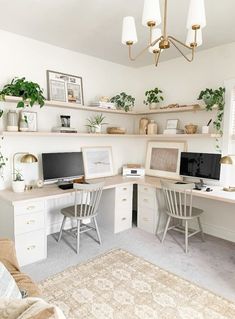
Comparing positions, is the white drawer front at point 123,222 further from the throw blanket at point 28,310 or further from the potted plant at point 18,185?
the throw blanket at point 28,310

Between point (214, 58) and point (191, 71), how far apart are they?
357mm

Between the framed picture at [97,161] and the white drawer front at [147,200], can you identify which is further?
the framed picture at [97,161]

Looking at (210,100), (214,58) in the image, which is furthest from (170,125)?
(214,58)

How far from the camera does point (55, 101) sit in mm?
3000

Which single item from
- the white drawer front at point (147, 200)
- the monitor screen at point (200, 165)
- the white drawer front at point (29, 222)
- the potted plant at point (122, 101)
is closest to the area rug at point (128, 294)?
the white drawer front at point (29, 222)

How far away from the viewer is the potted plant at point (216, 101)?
3.00 meters

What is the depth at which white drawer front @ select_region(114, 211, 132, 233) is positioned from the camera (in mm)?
3384

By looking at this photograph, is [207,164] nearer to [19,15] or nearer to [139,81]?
[139,81]

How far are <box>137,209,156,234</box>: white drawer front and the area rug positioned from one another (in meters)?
0.87

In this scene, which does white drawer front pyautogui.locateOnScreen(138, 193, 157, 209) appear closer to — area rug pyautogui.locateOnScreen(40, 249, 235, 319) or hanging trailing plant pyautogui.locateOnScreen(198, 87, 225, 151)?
area rug pyautogui.locateOnScreen(40, 249, 235, 319)

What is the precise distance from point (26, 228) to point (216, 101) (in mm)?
2624

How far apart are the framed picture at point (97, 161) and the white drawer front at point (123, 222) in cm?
70

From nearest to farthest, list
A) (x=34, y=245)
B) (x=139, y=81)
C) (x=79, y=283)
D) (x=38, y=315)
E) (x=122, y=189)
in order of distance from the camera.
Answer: (x=38, y=315) → (x=79, y=283) → (x=34, y=245) → (x=122, y=189) → (x=139, y=81)

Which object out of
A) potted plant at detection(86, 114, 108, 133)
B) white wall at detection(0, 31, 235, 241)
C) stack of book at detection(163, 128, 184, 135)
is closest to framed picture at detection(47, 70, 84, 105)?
white wall at detection(0, 31, 235, 241)
